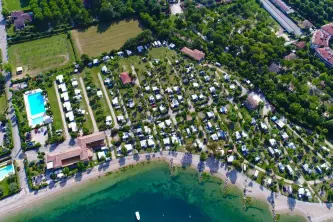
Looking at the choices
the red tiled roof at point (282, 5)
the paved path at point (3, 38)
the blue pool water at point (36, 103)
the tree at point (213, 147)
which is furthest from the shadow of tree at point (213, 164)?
the red tiled roof at point (282, 5)

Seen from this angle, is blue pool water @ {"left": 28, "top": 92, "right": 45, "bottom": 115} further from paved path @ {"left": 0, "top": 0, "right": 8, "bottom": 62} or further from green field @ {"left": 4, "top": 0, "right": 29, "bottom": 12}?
green field @ {"left": 4, "top": 0, "right": 29, "bottom": 12}

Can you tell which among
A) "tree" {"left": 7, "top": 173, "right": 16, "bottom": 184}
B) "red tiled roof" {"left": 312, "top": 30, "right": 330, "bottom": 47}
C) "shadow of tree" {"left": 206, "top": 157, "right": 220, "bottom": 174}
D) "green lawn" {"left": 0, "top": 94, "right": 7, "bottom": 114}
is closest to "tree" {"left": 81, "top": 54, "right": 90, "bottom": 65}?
"green lawn" {"left": 0, "top": 94, "right": 7, "bottom": 114}

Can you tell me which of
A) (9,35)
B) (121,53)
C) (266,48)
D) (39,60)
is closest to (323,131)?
(266,48)

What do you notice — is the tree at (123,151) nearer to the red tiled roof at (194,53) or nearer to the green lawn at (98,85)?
the green lawn at (98,85)

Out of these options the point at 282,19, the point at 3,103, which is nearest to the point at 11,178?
the point at 3,103

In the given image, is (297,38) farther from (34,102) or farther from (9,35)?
(9,35)

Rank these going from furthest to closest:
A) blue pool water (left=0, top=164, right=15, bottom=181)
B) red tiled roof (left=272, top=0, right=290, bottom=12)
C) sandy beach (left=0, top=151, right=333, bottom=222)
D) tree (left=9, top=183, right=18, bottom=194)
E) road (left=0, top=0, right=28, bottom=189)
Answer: red tiled roof (left=272, top=0, right=290, bottom=12)
blue pool water (left=0, top=164, right=15, bottom=181)
road (left=0, top=0, right=28, bottom=189)
sandy beach (left=0, top=151, right=333, bottom=222)
tree (left=9, top=183, right=18, bottom=194)

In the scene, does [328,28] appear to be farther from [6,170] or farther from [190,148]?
[6,170]
